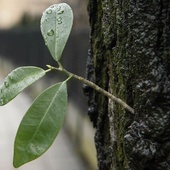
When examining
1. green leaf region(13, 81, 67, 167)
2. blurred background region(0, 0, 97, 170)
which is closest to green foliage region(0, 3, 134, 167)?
green leaf region(13, 81, 67, 167)

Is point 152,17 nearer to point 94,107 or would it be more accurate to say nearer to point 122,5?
point 122,5

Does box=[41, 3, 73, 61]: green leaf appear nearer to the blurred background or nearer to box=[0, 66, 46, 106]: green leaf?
box=[0, 66, 46, 106]: green leaf

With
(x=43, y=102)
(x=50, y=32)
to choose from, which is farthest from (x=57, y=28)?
(x=43, y=102)

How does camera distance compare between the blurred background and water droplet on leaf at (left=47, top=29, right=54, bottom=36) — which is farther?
the blurred background

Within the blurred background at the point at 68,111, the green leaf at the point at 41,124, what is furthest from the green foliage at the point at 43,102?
the blurred background at the point at 68,111

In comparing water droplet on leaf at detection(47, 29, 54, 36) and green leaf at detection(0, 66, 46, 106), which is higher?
water droplet on leaf at detection(47, 29, 54, 36)

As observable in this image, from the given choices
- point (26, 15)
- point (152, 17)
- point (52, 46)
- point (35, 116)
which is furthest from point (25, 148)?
point (26, 15)

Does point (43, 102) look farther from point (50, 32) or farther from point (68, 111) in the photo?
point (68, 111)
